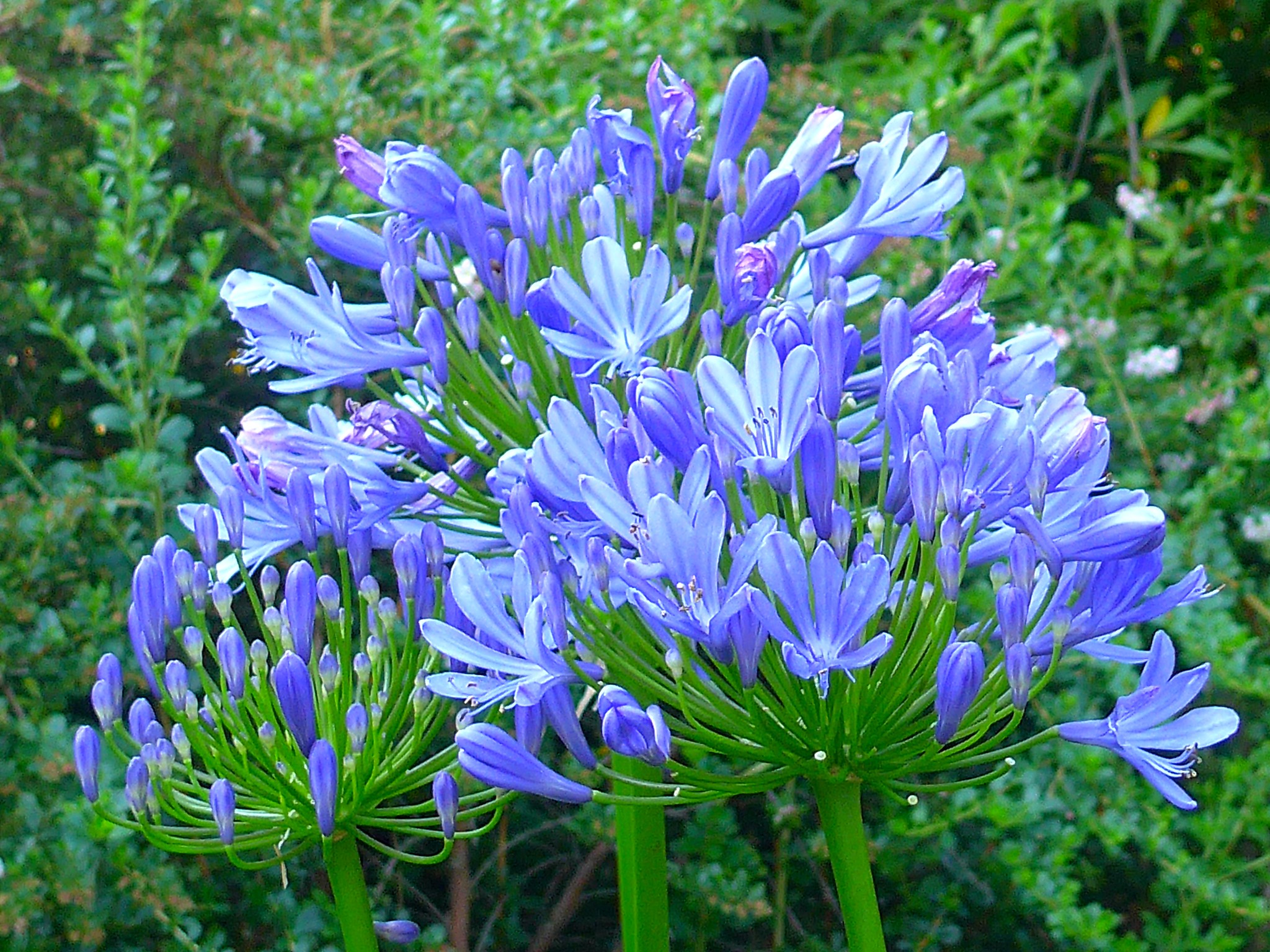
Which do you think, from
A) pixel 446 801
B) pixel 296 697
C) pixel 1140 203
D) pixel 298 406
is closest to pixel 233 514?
pixel 296 697

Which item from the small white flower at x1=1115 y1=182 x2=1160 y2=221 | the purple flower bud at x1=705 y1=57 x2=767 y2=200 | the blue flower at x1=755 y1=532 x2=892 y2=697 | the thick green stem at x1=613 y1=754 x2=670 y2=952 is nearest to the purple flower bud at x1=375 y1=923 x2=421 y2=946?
the thick green stem at x1=613 y1=754 x2=670 y2=952

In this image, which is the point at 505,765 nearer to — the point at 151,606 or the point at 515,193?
the point at 151,606

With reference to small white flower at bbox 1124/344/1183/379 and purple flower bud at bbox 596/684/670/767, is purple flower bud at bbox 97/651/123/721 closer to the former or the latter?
purple flower bud at bbox 596/684/670/767

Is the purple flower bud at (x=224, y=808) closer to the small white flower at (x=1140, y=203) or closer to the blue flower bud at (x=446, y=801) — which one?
the blue flower bud at (x=446, y=801)

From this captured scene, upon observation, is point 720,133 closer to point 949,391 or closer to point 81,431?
point 949,391

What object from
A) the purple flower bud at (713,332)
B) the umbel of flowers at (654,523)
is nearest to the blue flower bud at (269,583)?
the umbel of flowers at (654,523)

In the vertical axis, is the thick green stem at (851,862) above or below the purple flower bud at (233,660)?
below
